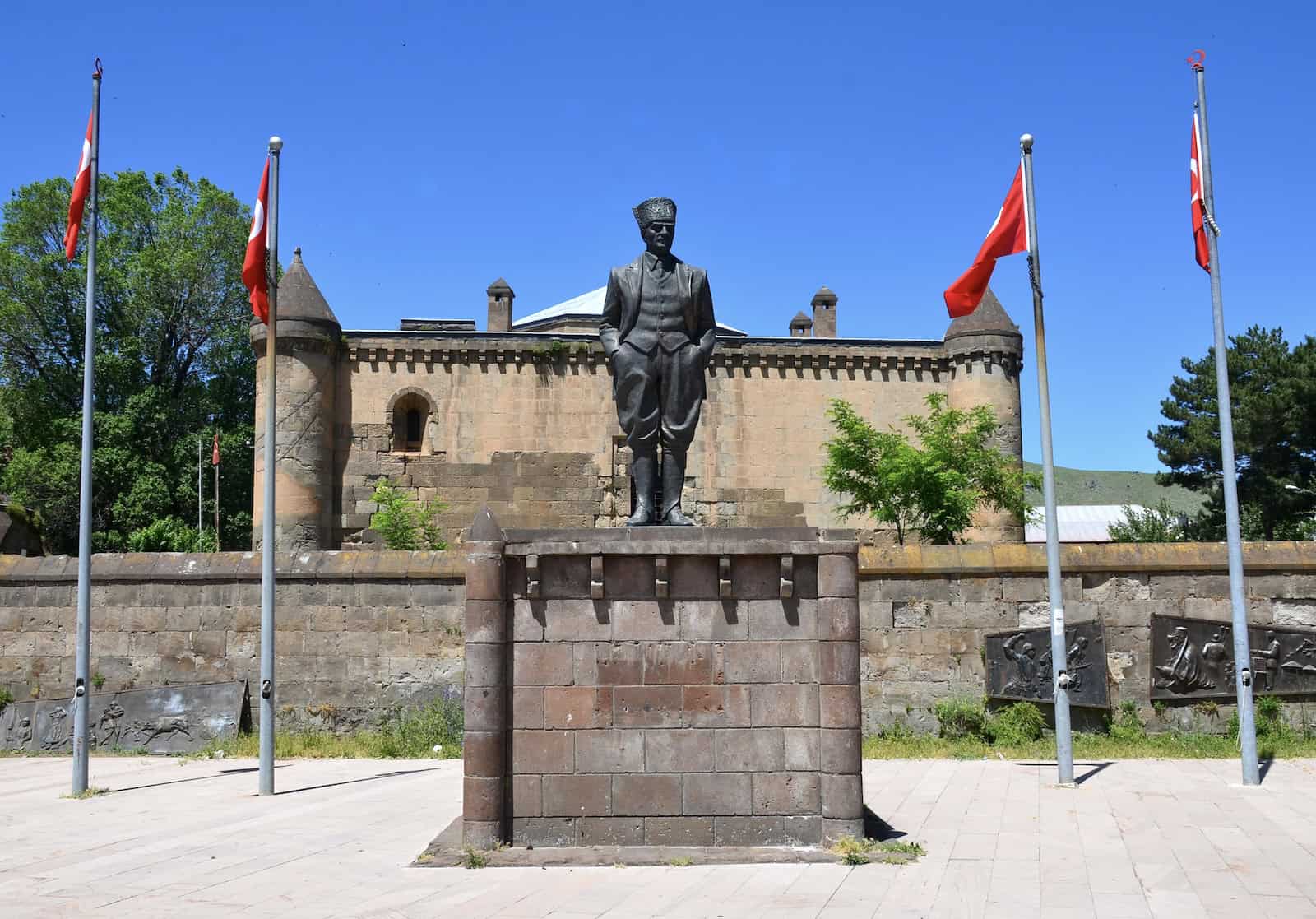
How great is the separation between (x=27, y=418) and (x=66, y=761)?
3107cm

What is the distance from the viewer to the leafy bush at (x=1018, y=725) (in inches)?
639

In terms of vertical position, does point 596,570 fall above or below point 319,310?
below

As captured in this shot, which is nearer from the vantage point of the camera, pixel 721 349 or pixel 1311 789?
pixel 1311 789

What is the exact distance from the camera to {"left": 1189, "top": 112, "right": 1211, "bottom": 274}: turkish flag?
14398 millimetres

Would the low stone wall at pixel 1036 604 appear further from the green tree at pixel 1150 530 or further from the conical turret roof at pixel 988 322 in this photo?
the green tree at pixel 1150 530

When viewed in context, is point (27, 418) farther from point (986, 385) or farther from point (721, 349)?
point (986, 385)

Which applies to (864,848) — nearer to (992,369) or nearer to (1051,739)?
(1051,739)

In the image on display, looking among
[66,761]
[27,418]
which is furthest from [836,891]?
[27,418]

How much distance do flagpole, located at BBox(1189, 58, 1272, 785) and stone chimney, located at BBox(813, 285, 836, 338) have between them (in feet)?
78.9

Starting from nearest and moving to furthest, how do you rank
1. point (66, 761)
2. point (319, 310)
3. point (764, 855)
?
point (764, 855) < point (66, 761) < point (319, 310)

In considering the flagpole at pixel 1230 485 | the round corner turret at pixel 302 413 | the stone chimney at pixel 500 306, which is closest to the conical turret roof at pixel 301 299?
the round corner turret at pixel 302 413

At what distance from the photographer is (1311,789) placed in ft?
41.8

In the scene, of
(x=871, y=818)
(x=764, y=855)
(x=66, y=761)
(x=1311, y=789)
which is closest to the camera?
(x=764, y=855)

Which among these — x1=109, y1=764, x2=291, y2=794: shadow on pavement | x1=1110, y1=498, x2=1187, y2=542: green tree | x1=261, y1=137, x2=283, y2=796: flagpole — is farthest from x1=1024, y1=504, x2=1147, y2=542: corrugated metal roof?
x1=261, y1=137, x2=283, y2=796: flagpole
